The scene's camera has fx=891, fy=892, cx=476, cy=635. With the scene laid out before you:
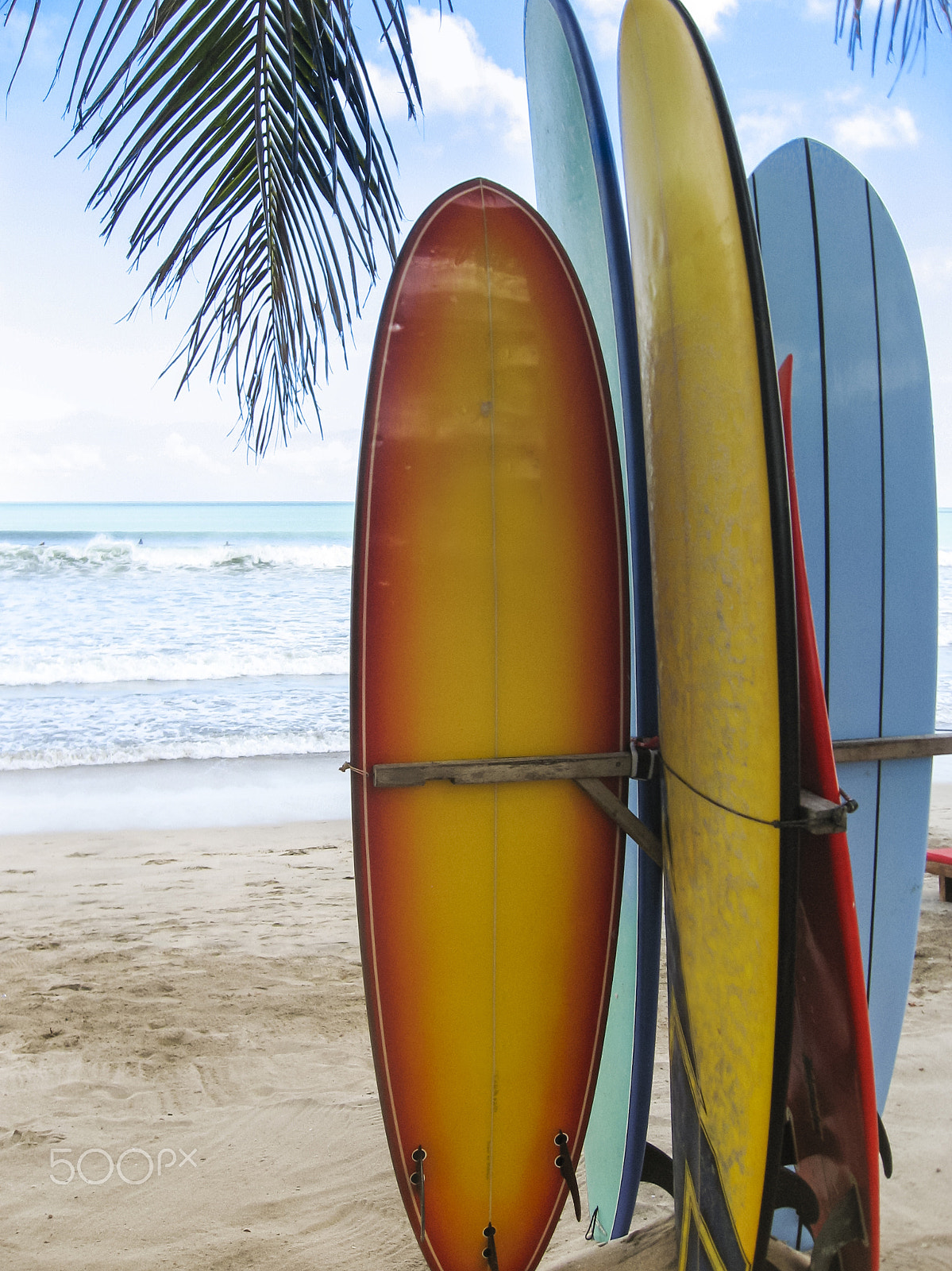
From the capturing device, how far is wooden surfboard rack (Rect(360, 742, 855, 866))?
5.21 feet

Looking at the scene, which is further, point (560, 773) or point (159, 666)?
point (159, 666)

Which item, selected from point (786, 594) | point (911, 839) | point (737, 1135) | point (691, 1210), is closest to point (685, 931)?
point (737, 1135)

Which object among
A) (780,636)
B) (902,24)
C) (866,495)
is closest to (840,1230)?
(780,636)

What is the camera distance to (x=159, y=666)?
11062 mm

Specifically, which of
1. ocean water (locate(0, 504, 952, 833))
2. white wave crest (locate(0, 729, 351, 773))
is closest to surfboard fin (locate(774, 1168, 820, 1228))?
ocean water (locate(0, 504, 952, 833))

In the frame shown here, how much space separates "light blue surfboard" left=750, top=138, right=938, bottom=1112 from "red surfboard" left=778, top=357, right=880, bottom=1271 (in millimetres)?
677

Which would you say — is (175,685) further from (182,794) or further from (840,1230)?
(840,1230)

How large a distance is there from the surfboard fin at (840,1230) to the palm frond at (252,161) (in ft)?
5.44

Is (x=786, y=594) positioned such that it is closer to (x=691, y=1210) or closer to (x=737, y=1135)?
(x=737, y=1135)

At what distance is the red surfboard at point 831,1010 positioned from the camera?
4.33 feet

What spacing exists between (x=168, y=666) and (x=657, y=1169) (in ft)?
33.3

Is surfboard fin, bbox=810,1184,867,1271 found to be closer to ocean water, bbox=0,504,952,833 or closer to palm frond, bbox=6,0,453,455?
palm frond, bbox=6,0,453,455

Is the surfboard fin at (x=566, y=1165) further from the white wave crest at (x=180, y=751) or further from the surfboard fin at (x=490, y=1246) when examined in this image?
the white wave crest at (x=180, y=751)

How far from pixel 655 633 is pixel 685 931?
0.52 meters
